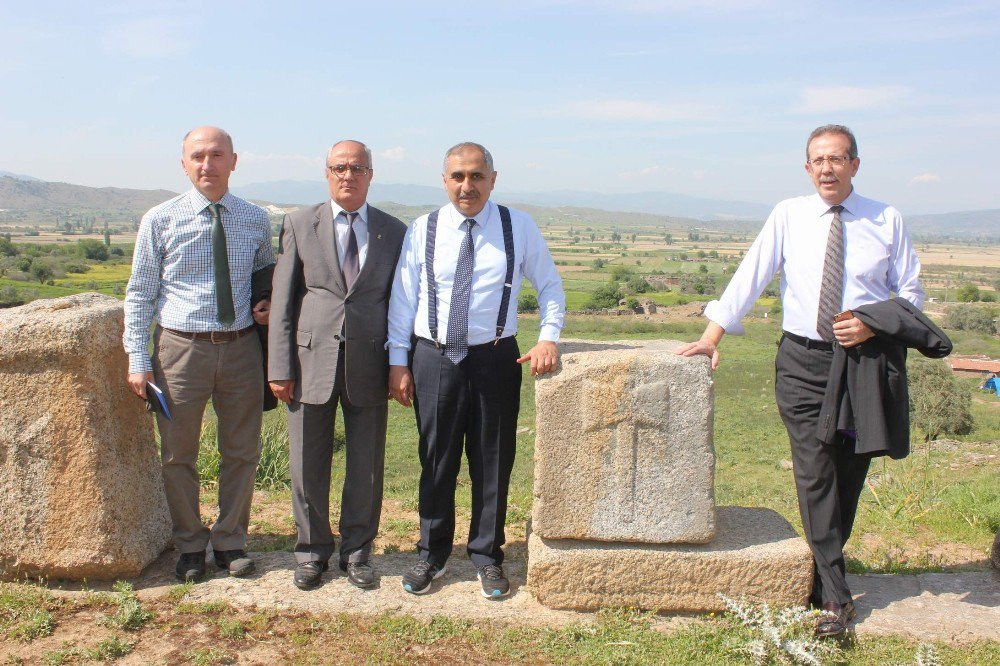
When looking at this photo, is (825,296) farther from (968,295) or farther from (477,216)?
(968,295)

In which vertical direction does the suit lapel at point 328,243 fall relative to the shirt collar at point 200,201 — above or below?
below

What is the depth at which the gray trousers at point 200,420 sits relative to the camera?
3854 mm

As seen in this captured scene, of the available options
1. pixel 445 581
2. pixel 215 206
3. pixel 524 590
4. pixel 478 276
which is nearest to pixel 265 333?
pixel 215 206

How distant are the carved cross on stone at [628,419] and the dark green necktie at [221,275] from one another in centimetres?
181

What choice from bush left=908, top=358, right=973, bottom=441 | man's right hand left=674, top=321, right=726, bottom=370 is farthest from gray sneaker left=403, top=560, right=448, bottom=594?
bush left=908, top=358, right=973, bottom=441

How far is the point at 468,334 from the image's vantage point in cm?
374

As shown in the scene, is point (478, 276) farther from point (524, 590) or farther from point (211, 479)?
point (211, 479)

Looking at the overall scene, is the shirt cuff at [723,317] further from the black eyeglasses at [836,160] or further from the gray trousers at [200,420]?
the gray trousers at [200,420]

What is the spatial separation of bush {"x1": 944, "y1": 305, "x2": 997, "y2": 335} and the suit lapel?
→ 5407cm

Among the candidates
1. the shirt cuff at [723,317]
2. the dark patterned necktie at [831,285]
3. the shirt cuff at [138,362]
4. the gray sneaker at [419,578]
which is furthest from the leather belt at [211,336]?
the dark patterned necktie at [831,285]

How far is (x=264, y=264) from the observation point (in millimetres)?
4125

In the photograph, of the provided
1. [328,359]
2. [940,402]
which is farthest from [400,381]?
[940,402]

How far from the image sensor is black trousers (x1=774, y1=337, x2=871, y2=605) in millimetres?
3670

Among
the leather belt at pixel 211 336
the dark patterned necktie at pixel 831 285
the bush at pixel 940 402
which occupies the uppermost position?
the dark patterned necktie at pixel 831 285
